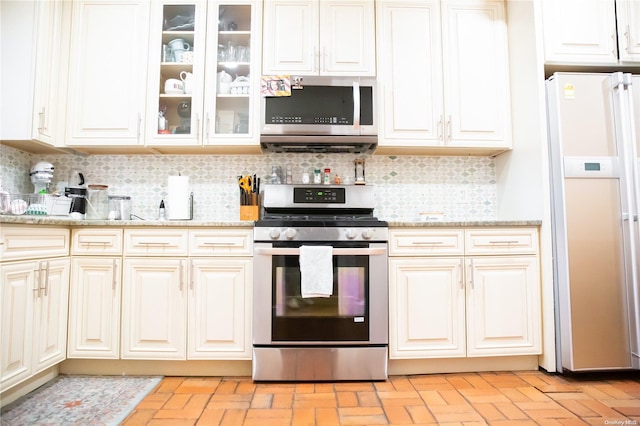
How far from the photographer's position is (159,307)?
194cm

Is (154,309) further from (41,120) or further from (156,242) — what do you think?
(41,120)

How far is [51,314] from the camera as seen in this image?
1823 mm

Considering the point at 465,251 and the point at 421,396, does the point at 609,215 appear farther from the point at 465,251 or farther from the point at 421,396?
the point at 421,396

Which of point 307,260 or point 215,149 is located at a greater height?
point 215,149

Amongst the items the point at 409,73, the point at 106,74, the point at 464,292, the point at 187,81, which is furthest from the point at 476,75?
the point at 106,74

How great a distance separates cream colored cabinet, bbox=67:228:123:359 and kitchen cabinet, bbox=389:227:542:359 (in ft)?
5.03

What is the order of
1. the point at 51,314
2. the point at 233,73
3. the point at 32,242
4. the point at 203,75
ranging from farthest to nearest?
the point at 233,73, the point at 203,75, the point at 51,314, the point at 32,242

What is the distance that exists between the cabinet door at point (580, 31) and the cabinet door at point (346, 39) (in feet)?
3.50

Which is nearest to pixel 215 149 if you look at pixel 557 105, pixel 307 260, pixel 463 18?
pixel 307 260

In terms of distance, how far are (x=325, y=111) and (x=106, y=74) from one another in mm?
1444

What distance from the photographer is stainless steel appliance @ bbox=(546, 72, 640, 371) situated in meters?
1.91

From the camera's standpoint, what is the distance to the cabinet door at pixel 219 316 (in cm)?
193

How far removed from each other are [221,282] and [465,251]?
1397mm

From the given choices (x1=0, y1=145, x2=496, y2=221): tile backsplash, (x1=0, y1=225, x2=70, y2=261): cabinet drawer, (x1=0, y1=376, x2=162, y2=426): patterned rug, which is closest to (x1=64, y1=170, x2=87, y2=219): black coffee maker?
(x1=0, y1=145, x2=496, y2=221): tile backsplash
